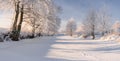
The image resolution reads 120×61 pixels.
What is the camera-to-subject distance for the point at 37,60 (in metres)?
10.1

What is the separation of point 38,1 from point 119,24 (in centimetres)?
9240

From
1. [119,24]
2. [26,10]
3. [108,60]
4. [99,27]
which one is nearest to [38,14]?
[26,10]

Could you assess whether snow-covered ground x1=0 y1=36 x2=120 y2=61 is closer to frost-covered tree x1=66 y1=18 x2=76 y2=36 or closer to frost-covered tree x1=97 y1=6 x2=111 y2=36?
frost-covered tree x1=97 y1=6 x2=111 y2=36

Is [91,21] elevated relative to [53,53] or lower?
elevated

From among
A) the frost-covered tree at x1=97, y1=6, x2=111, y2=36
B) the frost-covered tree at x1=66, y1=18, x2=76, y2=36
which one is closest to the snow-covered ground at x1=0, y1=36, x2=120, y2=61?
the frost-covered tree at x1=97, y1=6, x2=111, y2=36

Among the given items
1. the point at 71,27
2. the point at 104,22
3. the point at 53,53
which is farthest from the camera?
the point at 71,27

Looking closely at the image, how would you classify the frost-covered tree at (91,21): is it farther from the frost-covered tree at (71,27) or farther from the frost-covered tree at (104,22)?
the frost-covered tree at (71,27)

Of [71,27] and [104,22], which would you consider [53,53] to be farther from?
[71,27]

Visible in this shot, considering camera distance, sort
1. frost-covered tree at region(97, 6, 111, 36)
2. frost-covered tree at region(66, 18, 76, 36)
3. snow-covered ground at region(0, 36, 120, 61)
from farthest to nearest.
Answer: frost-covered tree at region(66, 18, 76, 36)
frost-covered tree at region(97, 6, 111, 36)
snow-covered ground at region(0, 36, 120, 61)

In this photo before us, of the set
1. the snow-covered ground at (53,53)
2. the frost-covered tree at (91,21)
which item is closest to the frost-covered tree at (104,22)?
the frost-covered tree at (91,21)

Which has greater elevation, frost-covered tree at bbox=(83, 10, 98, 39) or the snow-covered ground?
frost-covered tree at bbox=(83, 10, 98, 39)

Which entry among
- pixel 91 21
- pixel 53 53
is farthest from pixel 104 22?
pixel 53 53

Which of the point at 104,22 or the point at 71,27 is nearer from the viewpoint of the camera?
the point at 104,22

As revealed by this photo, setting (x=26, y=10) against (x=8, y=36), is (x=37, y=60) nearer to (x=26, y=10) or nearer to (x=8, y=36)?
(x=8, y=36)
